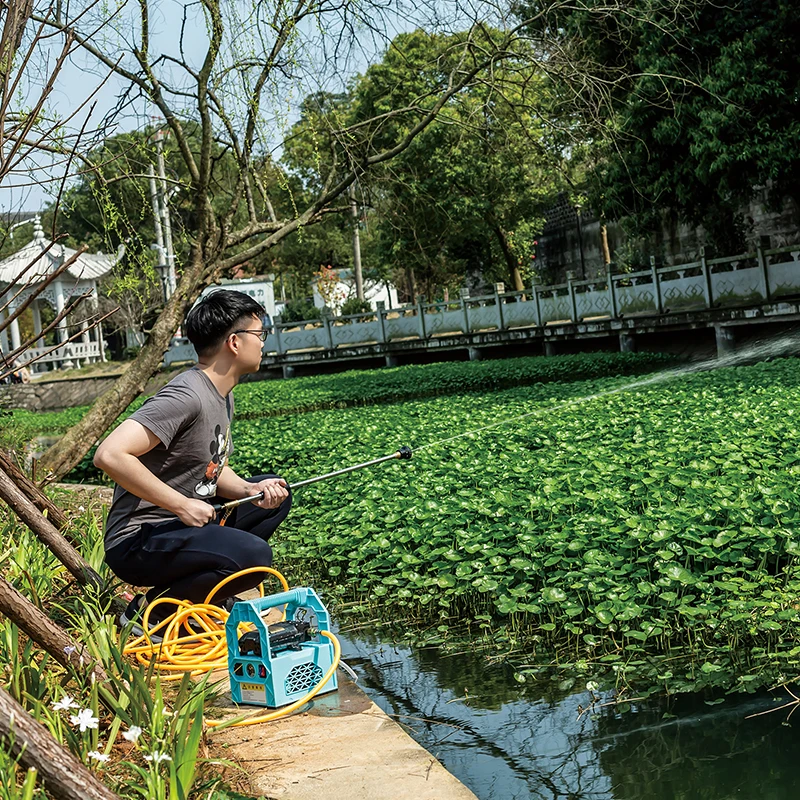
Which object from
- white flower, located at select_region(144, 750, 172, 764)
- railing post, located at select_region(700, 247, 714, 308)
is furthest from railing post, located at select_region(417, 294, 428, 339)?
white flower, located at select_region(144, 750, 172, 764)

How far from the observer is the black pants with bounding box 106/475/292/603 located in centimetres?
405

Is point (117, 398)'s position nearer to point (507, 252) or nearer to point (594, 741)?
point (594, 741)

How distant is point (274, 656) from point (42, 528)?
1.05m

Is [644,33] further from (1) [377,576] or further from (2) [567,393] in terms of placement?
(1) [377,576]

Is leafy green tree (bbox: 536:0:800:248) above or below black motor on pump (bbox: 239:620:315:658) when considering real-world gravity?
above

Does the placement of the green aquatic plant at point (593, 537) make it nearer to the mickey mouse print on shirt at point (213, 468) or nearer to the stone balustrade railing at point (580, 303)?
the mickey mouse print on shirt at point (213, 468)

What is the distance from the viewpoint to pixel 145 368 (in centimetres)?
825

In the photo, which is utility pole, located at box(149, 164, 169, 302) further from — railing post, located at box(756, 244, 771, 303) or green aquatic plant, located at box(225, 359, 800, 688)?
railing post, located at box(756, 244, 771, 303)

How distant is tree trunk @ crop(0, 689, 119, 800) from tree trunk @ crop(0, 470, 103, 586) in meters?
1.45

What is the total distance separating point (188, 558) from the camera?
4047 mm

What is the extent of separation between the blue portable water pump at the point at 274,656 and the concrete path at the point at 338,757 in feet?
0.26

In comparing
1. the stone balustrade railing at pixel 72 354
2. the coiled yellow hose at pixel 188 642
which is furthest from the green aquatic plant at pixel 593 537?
the stone balustrade railing at pixel 72 354

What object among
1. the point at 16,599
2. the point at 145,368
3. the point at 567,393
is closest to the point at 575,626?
the point at 16,599

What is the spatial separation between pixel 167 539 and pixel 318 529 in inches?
129
